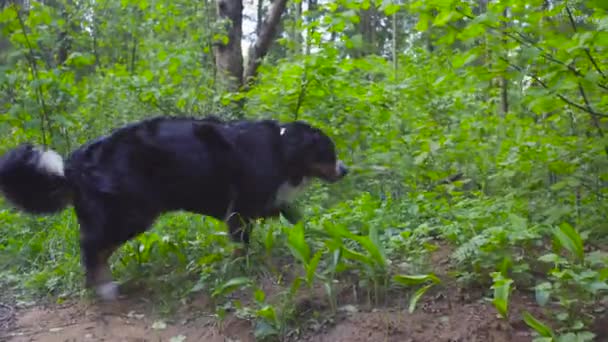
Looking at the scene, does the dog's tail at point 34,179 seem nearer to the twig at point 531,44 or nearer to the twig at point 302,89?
the twig at point 302,89

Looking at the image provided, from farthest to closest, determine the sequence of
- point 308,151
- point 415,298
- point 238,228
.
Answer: point 308,151 → point 238,228 → point 415,298

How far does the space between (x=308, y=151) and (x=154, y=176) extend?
1.31 metres

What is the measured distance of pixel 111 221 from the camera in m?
4.39

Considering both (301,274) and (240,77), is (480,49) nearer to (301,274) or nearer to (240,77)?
(301,274)

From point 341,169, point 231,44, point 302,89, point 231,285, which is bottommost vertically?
point 231,285

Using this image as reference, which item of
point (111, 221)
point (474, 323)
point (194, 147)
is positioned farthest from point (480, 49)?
point (111, 221)

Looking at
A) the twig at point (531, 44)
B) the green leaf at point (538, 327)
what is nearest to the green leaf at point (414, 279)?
the green leaf at point (538, 327)

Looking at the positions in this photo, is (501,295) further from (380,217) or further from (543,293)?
(380,217)

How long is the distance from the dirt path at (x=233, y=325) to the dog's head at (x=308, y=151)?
1.50 m

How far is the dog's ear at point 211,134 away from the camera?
4730mm

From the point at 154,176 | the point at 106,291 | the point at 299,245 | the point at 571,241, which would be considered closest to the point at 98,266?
the point at 106,291

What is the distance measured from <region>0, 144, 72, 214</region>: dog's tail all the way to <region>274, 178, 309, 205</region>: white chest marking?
1.64 meters

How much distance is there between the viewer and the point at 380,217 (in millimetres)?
5285

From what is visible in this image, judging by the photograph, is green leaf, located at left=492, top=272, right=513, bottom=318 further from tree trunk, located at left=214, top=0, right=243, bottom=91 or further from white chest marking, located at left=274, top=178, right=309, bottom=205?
tree trunk, located at left=214, top=0, right=243, bottom=91
